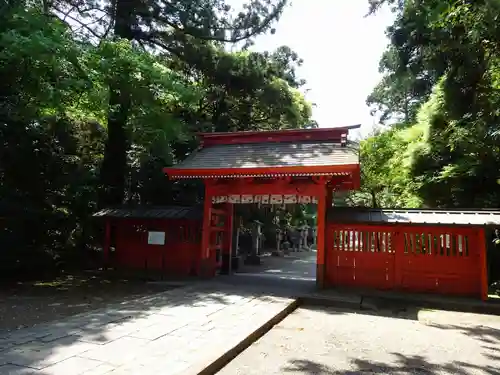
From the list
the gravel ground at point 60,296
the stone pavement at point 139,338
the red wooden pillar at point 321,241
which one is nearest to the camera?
the stone pavement at point 139,338

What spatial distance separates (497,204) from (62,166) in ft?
45.1

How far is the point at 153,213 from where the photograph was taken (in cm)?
1212

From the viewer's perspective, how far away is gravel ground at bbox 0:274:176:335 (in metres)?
6.81

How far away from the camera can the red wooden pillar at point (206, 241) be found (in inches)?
431

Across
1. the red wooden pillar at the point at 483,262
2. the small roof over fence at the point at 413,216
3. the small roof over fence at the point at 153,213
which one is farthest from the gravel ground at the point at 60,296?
the red wooden pillar at the point at 483,262

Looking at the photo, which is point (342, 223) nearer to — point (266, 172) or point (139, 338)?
point (266, 172)

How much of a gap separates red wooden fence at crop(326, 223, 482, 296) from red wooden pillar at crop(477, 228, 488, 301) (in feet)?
0.14

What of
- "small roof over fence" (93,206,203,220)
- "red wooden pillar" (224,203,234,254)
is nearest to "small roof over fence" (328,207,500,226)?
"red wooden pillar" (224,203,234,254)

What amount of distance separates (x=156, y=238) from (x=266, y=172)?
4039mm

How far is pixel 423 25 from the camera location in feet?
47.1

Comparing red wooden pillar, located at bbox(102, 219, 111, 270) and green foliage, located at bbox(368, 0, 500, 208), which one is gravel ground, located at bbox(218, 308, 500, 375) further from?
red wooden pillar, located at bbox(102, 219, 111, 270)

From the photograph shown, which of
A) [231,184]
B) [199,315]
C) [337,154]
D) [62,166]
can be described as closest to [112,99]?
[62,166]

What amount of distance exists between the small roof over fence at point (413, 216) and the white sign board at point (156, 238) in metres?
4.91

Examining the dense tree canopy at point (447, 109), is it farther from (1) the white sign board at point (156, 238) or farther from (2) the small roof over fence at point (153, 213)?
(1) the white sign board at point (156, 238)
